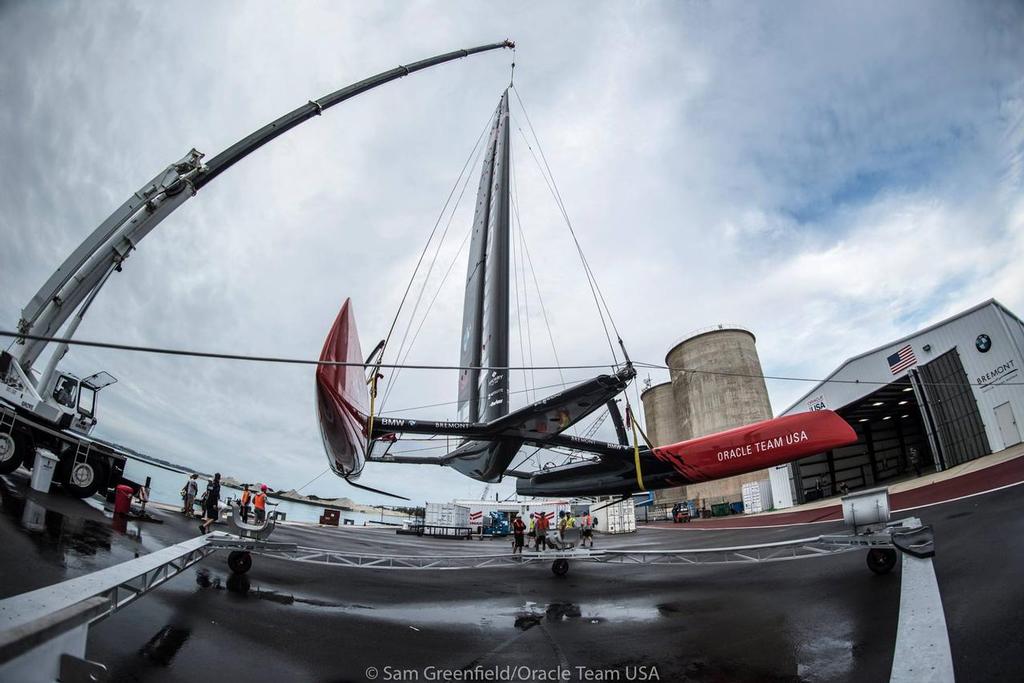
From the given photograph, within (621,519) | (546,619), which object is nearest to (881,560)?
(546,619)

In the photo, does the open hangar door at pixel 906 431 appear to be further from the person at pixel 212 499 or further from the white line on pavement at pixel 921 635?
the person at pixel 212 499

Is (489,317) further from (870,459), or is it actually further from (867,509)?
(870,459)

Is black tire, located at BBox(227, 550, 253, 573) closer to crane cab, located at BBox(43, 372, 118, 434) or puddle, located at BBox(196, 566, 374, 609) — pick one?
puddle, located at BBox(196, 566, 374, 609)

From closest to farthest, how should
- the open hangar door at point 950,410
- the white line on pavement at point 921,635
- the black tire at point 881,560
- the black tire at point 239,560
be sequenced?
the white line on pavement at point 921,635 < the black tire at point 881,560 < the black tire at point 239,560 < the open hangar door at point 950,410

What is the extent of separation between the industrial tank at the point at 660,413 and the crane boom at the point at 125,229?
43440mm

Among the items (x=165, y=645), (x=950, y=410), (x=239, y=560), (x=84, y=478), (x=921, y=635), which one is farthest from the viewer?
(x=950, y=410)

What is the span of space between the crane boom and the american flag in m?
22.9

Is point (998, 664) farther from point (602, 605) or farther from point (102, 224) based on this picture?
point (102, 224)

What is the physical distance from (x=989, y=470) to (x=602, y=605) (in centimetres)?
1537

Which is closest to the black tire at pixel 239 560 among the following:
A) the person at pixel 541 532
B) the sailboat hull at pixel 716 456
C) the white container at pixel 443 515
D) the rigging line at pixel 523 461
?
the rigging line at pixel 523 461

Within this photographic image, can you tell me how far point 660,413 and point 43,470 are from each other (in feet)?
159

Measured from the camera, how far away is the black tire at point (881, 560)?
5.08 m

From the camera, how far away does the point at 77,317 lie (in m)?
8.21

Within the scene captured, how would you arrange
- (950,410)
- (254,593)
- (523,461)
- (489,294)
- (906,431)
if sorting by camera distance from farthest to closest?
1. (906,431)
2. (950,410)
3. (489,294)
4. (523,461)
5. (254,593)
